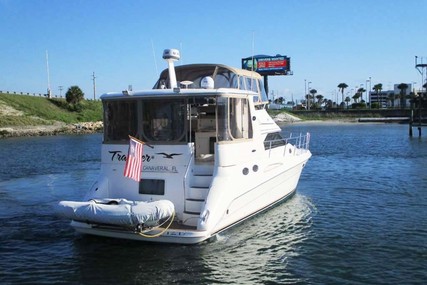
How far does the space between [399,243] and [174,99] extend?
22.0ft

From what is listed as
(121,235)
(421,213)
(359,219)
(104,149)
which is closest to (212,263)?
(121,235)

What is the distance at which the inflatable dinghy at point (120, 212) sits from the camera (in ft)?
32.6

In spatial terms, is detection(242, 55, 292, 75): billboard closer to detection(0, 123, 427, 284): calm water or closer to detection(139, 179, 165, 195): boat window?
detection(0, 123, 427, 284): calm water

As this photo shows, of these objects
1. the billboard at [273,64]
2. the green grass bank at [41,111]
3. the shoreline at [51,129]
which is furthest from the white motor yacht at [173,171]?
the billboard at [273,64]

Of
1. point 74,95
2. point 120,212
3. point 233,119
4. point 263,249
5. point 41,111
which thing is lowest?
point 263,249

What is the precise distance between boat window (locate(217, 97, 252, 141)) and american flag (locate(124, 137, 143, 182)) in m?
2.09

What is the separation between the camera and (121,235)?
10.7 metres

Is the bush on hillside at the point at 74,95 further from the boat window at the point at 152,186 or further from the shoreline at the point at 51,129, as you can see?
the boat window at the point at 152,186

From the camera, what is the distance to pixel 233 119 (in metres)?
12.1

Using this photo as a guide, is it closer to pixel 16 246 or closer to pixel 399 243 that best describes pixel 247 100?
pixel 399 243

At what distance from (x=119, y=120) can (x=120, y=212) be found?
2.89 meters

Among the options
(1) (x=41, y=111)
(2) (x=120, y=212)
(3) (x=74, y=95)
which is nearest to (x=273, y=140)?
(2) (x=120, y=212)

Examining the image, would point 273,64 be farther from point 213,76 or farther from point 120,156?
point 120,156

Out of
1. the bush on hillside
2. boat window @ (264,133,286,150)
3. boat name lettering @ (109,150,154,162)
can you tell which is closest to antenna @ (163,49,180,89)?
boat name lettering @ (109,150,154,162)
